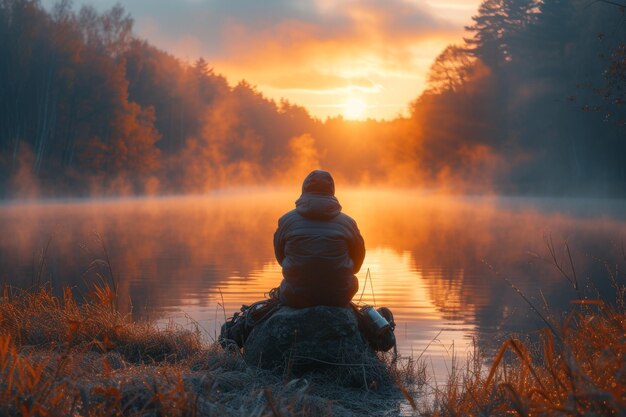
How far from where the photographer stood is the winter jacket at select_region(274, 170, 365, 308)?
6586 millimetres

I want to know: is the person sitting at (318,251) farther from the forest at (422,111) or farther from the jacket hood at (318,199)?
the forest at (422,111)

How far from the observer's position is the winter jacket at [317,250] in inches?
259

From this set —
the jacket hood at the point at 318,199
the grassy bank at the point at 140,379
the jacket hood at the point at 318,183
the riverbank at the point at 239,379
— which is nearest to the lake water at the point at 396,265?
the riverbank at the point at 239,379

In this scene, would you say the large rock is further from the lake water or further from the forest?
the forest

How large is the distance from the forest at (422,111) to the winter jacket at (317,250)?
105ft

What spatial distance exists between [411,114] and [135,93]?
21680 mm

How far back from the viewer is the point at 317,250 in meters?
6.58

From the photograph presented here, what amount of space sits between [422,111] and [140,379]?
2155 inches

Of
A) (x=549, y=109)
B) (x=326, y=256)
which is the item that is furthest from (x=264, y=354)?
(x=549, y=109)

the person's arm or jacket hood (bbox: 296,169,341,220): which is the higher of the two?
jacket hood (bbox: 296,169,341,220)

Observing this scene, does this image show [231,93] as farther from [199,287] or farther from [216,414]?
[216,414]

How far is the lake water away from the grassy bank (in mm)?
845

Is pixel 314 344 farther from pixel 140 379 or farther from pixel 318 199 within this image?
pixel 140 379

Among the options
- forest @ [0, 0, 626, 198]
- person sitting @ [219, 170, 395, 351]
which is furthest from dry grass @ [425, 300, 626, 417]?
forest @ [0, 0, 626, 198]
